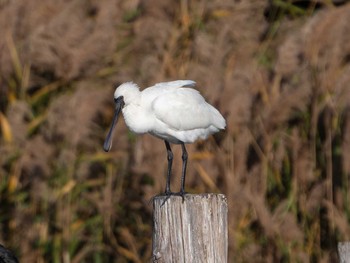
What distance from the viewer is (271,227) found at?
19.1 ft

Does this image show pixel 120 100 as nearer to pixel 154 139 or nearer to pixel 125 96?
pixel 125 96

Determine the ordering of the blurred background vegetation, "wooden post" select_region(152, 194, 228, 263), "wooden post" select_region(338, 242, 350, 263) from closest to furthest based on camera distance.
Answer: "wooden post" select_region(152, 194, 228, 263) < "wooden post" select_region(338, 242, 350, 263) < the blurred background vegetation

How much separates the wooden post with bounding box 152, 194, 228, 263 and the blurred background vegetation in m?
2.05

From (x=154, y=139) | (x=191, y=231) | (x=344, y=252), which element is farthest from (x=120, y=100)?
(x=154, y=139)

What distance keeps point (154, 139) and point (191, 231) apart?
240 centimetres

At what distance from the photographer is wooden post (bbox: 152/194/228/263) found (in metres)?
3.65

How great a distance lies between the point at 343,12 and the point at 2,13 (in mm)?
2240

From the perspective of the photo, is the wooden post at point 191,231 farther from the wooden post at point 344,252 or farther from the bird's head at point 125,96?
the bird's head at point 125,96

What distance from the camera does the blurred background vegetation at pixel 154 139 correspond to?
6020mm

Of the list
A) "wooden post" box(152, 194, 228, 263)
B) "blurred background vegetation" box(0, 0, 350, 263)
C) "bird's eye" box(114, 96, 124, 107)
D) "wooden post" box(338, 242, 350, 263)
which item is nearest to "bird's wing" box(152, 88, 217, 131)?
"bird's eye" box(114, 96, 124, 107)

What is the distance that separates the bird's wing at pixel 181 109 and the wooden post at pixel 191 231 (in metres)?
0.88

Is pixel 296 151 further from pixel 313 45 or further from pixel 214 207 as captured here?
pixel 214 207

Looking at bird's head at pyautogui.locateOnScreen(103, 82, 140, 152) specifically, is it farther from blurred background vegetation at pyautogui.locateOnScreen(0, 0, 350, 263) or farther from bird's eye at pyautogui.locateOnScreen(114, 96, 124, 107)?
blurred background vegetation at pyautogui.locateOnScreen(0, 0, 350, 263)

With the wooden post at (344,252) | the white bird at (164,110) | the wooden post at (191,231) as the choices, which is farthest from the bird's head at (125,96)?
the wooden post at (344,252)
